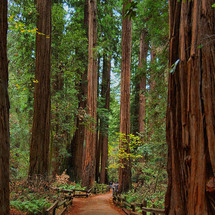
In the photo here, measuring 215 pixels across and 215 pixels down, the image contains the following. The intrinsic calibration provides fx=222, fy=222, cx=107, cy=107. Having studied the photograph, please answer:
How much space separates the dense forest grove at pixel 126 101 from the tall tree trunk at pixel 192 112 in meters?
0.01

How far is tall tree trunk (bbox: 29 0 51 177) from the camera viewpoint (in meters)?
8.70

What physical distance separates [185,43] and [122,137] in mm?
10824

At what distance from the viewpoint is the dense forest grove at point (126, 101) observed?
8.83 feet

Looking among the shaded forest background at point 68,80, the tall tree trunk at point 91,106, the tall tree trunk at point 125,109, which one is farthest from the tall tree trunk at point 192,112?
the tall tree trunk at point 91,106

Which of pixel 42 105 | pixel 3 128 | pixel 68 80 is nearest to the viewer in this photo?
pixel 3 128

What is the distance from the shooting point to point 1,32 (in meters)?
3.62

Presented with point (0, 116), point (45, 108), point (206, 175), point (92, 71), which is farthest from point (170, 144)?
point (92, 71)

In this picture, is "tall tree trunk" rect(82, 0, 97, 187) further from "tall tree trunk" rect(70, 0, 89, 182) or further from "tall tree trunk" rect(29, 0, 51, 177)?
"tall tree trunk" rect(29, 0, 51, 177)

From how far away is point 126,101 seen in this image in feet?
47.4

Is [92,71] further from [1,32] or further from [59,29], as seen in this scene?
[1,32]

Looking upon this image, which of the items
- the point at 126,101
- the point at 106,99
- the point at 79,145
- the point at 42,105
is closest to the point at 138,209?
the point at 42,105

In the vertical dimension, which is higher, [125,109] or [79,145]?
[125,109]

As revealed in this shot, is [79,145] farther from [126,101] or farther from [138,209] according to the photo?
[138,209]

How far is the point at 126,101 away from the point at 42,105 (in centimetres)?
665
